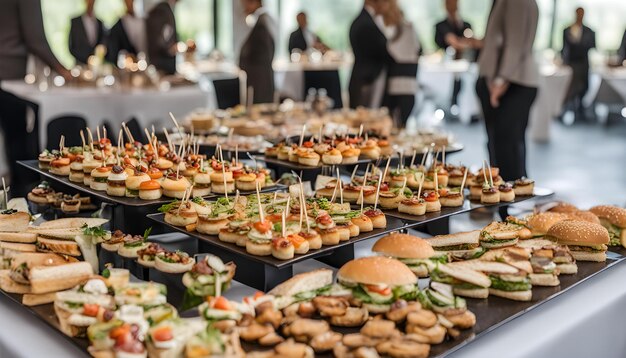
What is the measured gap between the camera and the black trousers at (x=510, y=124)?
15.5 ft

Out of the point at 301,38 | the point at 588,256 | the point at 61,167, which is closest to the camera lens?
the point at 588,256

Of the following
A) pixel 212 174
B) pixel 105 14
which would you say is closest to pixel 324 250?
pixel 212 174

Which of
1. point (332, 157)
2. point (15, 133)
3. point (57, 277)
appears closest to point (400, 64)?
point (15, 133)

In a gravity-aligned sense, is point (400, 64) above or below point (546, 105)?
above

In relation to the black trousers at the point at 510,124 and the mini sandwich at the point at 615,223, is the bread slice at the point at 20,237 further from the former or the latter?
the black trousers at the point at 510,124

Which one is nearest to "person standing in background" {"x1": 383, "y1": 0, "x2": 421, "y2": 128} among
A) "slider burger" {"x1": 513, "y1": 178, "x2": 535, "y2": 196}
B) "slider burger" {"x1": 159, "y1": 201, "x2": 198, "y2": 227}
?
"slider burger" {"x1": 513, "y1": 178, "x2": 535, "y2": 196}

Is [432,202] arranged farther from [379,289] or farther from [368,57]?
[368,57]

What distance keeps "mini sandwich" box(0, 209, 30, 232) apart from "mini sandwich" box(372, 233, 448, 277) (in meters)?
1.14

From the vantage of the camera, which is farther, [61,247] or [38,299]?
[61,247]

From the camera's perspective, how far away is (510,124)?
479cm

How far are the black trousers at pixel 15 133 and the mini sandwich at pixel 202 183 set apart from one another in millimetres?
2905

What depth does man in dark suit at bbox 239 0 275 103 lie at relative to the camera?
6133mm

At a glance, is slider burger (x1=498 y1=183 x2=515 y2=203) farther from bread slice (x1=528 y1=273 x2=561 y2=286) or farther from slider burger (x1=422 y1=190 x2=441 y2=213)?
bread slice (x1=528 y1=273 x2=561 y2=286)

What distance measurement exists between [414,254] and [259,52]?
182 inches
